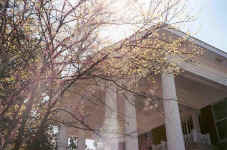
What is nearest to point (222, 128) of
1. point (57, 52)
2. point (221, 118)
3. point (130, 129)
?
point (221, 118)

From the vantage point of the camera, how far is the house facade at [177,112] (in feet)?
32.3

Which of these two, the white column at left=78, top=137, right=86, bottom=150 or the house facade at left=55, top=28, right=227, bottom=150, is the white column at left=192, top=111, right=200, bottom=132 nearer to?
the house facade at left=55, top=28, right=227, bottom=150

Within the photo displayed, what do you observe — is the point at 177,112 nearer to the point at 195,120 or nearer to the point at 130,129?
the point at 130,129

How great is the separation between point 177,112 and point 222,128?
5.80 m

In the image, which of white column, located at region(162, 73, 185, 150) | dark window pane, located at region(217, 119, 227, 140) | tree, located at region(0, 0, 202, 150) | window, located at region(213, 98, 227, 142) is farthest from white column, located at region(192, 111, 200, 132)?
tree, located at region(0, 0, 202, 150)

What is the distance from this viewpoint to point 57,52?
5.09 m

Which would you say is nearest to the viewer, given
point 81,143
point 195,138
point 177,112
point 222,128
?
point 177,112

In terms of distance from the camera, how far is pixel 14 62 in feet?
15.6

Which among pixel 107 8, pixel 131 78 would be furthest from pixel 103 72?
pixel 107 8

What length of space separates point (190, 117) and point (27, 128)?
1229 cm

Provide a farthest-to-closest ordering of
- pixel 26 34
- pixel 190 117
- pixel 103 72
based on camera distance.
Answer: pixel 190 117 → pixel 103 72 → pixel 26 34

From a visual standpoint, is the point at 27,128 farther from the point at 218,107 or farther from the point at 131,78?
the point at 218,107

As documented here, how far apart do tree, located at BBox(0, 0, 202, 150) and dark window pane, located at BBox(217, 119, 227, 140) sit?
33.8 ft

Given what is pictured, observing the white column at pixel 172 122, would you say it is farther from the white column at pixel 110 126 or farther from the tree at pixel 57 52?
the tree at pixel 57 52
